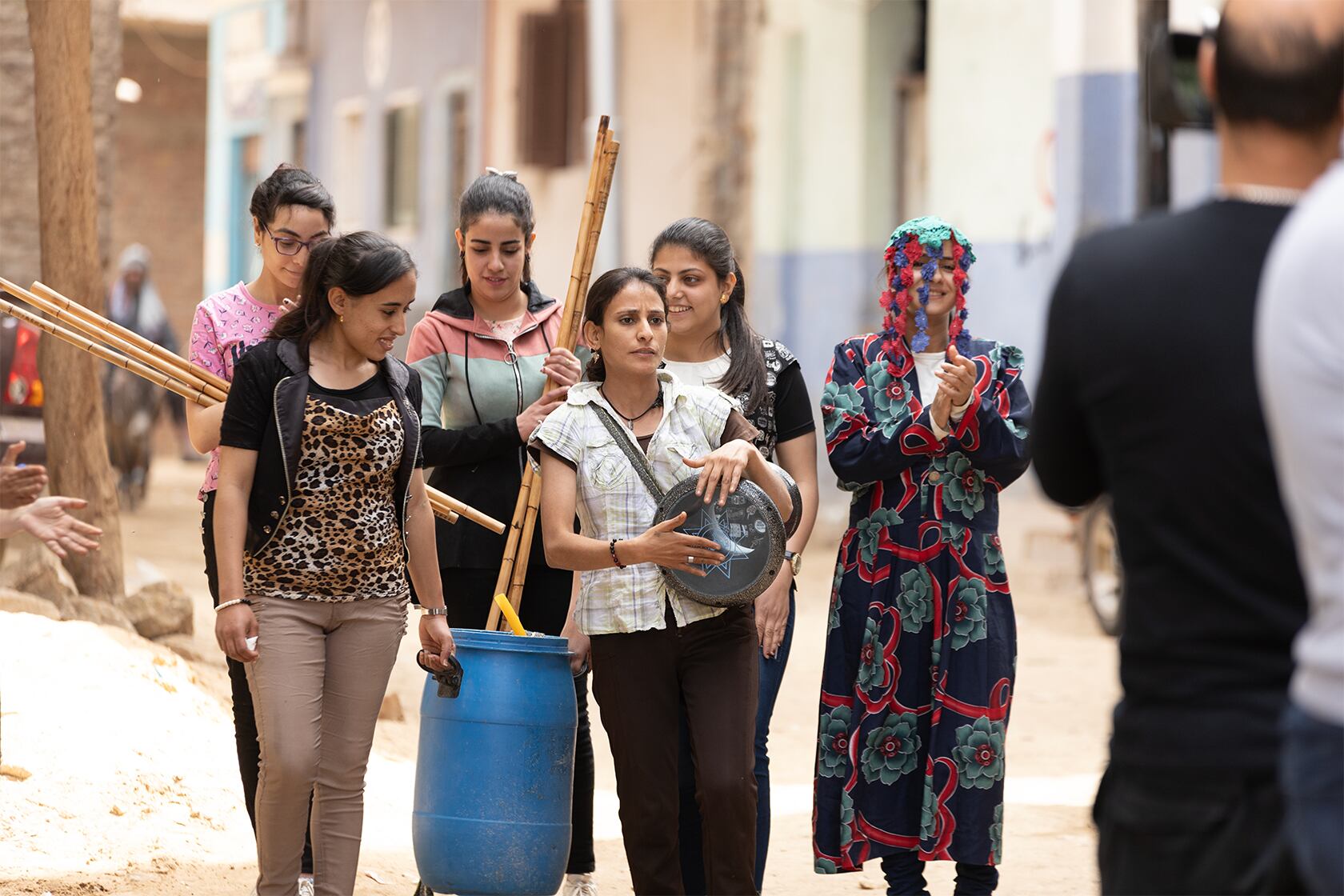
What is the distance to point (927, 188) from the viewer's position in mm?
15617

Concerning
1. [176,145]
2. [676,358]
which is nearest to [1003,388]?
[676,358]

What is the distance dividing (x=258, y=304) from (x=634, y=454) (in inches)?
45.1

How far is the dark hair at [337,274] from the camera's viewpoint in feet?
13.6

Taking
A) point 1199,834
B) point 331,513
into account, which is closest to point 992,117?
point 331,513

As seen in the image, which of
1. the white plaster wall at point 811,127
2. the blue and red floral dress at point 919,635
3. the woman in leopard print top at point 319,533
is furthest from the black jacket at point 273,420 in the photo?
the white plaster wall at point 811,127

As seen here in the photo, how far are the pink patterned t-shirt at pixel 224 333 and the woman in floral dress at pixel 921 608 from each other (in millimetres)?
1414

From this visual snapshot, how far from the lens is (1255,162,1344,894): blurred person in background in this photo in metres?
1.99

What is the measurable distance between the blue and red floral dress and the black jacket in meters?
1.28

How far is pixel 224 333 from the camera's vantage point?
4.64 metres

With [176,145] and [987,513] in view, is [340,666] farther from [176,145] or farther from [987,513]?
[176,145]

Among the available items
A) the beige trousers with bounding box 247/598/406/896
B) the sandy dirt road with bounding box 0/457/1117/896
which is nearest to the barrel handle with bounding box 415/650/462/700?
the beige trousers with bounding box 247/598/406/896

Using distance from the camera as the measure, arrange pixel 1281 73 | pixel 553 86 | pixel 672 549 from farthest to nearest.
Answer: pixel 553 86 < pixel 672 549 < pixel 1281 73

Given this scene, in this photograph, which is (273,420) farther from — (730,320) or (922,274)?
(922,274)

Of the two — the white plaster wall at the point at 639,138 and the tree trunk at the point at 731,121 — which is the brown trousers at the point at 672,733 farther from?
the tree trunk at the point at 731,121
